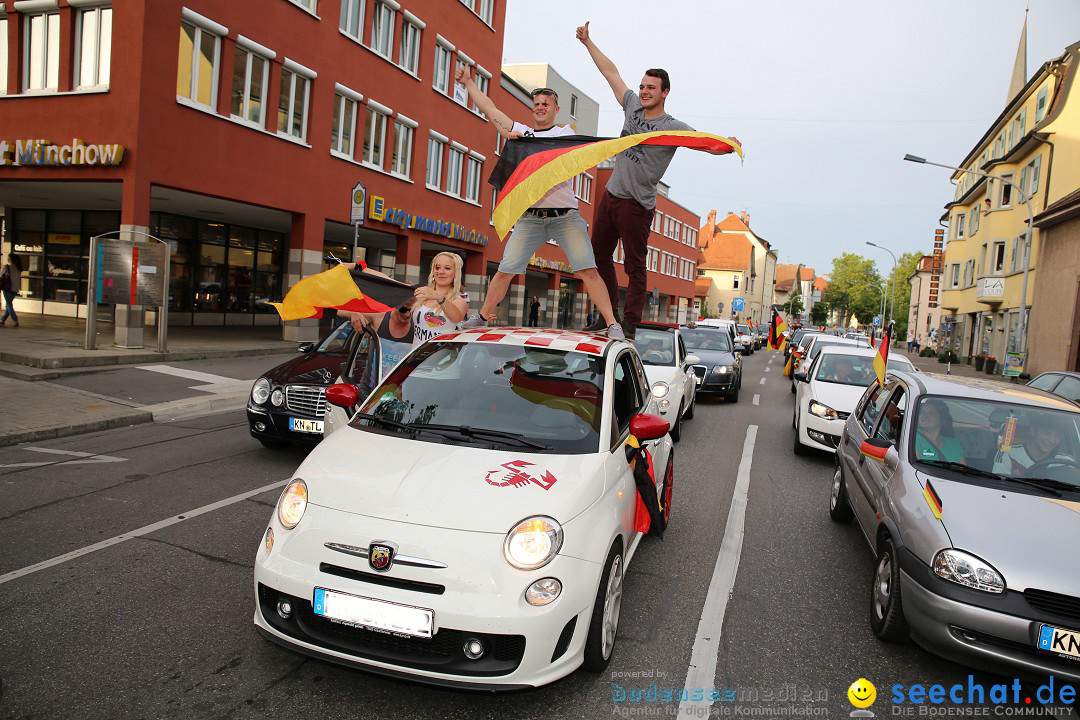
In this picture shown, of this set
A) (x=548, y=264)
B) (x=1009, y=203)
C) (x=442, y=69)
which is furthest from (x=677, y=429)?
(x=1009, y=203)

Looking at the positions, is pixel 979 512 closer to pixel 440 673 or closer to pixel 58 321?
pixel 440 673

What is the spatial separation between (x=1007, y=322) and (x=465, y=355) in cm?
3505

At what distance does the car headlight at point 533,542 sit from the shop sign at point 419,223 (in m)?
20.8

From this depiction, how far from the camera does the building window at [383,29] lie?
73.1 feet

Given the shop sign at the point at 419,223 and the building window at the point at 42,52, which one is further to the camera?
the shop sign at the point at 419,223

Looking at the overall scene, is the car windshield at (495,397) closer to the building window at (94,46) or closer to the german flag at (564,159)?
the german flag at (564,159)

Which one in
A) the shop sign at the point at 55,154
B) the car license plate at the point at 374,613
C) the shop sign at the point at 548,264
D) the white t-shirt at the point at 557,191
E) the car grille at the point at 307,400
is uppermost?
the shop sign at the point at 548,264

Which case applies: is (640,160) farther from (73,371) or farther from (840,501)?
(73,371)

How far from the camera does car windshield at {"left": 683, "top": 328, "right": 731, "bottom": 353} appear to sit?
16078mm

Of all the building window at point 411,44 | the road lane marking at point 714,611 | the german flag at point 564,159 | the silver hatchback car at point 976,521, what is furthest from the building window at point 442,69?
the silver hatchback car at point 976,521

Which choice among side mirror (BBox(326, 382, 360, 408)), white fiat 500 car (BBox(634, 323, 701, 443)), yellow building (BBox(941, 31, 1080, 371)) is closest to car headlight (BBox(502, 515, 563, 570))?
side mirror (BBox(326, 382, 360, 408))

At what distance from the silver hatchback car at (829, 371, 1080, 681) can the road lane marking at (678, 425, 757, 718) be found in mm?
913

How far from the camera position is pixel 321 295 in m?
5.70

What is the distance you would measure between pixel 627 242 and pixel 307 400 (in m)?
3.65
